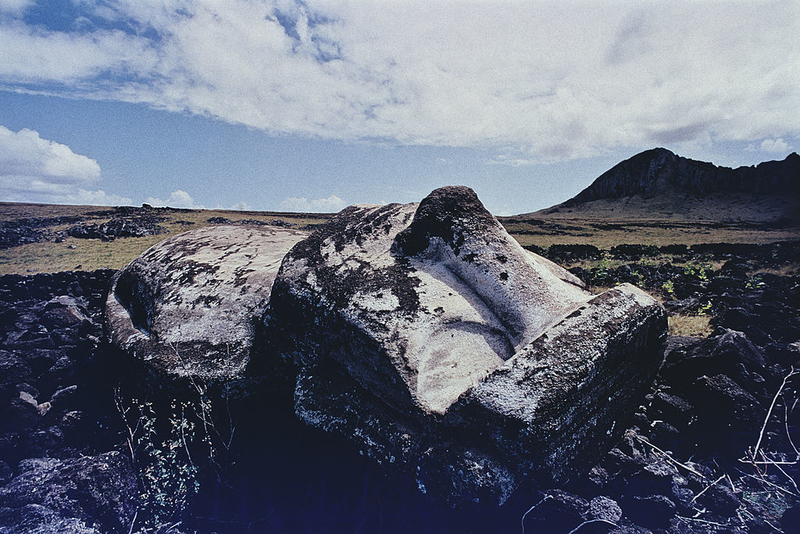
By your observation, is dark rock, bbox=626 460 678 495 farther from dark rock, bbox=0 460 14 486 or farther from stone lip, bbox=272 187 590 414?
dark rock, bbox=0 460 14 486

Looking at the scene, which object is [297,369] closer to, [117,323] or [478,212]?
[478,212]

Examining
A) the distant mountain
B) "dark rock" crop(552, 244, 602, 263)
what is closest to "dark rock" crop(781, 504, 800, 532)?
"dark rock" crop(552, 244, 602, 263)

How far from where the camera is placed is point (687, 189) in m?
112

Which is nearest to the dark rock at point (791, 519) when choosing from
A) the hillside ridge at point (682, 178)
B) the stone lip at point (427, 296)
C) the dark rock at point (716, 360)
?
the dark rock at point (716, 360)

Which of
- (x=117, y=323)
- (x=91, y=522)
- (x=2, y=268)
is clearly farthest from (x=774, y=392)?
(x=2, y=268)

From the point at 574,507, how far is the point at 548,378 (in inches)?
51.5

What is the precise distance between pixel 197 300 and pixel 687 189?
13107 centimetres

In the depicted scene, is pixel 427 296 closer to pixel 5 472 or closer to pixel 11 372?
pixel 5 472

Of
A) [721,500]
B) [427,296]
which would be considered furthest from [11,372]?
[721,500]

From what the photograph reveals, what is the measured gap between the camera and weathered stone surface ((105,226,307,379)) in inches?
227

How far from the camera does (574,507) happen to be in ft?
13.3

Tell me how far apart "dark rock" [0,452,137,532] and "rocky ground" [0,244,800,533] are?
0.6 inches

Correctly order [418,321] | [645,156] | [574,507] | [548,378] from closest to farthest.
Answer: [548,378] → [574,507] → [418,321] → [645,156]

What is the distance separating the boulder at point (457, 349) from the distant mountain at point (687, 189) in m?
87.3
